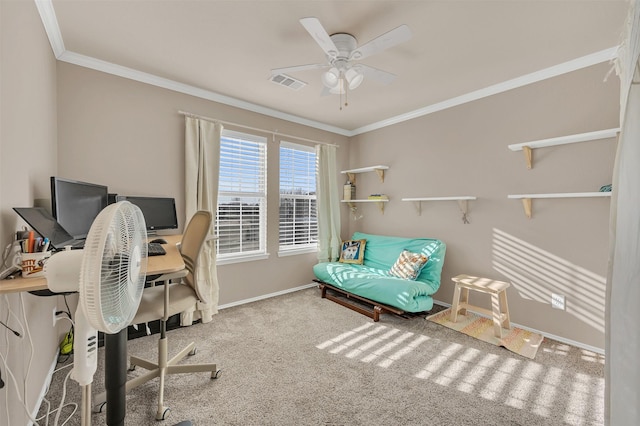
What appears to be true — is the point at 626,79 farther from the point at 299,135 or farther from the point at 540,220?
the point at 299,135

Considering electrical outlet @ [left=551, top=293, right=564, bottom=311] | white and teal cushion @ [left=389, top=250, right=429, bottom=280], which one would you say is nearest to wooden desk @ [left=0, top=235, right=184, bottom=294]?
white and teal cushion @ [left=389, top=250, right=429, bottom=280]

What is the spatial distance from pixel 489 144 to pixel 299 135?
2.38 m

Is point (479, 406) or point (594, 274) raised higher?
point (594, 274)

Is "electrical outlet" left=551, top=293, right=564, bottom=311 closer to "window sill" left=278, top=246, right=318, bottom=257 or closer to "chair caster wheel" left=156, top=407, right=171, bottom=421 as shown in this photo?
"window sill" left=278, top=246, right=318, bottom=257

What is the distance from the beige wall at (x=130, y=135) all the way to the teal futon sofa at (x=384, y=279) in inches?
43.8

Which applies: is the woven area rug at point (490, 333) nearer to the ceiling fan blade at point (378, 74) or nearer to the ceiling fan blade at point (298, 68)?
the ceiling fan blade at point (378, 74)

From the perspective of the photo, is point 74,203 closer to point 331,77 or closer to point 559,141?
point 331,77

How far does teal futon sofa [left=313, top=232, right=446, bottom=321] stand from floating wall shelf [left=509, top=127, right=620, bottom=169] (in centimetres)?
122

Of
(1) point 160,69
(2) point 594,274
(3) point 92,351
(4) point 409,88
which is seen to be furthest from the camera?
(4) point 409,88

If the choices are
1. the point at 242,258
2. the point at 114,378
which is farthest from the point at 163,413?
the point at 242,258

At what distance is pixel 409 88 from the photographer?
2.94 meters

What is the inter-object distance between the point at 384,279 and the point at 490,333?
1.08m

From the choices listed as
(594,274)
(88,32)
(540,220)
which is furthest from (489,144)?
(88,32)

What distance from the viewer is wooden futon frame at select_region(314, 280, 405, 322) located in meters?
2.89
